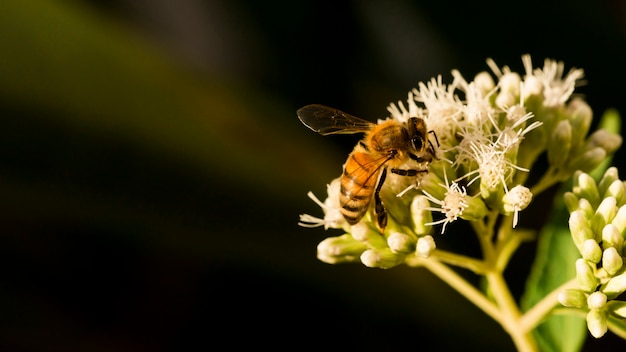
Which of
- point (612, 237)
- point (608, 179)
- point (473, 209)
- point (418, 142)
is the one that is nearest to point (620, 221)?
point (612, 237)

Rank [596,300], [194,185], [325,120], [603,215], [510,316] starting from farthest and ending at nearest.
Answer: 1. [194,185]
2. [325,120]
3. [510,316]
4. [603,215]
5. [596,300]

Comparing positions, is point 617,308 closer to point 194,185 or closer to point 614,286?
point 614,286

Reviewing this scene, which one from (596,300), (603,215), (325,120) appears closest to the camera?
(596,300)

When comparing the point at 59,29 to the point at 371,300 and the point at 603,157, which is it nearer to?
the point at 371,300

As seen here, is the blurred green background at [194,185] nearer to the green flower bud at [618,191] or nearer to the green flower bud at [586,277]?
the green flower bud at [618,191]

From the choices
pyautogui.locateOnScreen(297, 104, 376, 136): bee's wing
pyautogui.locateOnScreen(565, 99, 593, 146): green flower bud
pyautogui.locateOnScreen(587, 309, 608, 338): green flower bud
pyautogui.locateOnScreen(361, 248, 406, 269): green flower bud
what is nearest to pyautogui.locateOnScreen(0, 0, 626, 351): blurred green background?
pyautogui.locateOnScreen(565, 99, 593, 146): green flower bud

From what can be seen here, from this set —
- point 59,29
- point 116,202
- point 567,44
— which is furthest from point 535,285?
point 59,29
